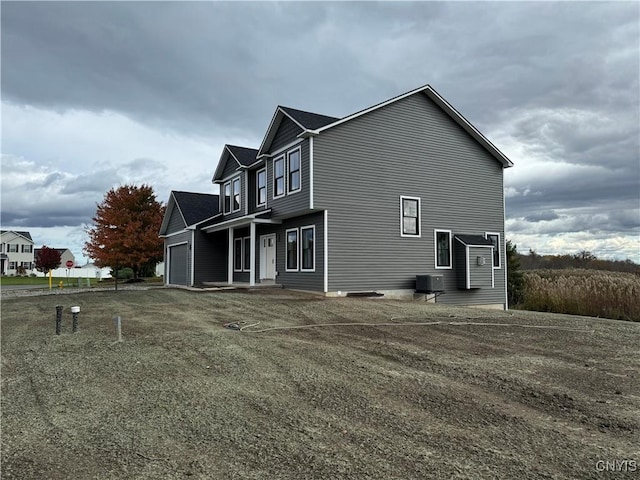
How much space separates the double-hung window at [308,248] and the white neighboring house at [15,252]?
231 feet

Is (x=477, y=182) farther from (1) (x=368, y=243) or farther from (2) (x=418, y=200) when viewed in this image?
(1) (x=368, y=243)

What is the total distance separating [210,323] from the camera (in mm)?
9781

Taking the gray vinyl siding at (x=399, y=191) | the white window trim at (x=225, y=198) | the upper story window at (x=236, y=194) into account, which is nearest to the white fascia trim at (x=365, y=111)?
the gray vinyl siding at (x=399, y=191)

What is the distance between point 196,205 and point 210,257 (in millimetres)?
3991

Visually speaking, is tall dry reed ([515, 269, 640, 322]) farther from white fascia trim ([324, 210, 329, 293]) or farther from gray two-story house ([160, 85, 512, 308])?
white fascia trim ([324, 210, 329, 293])

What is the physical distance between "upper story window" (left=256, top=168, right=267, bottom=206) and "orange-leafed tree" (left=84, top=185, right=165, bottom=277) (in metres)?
14.1

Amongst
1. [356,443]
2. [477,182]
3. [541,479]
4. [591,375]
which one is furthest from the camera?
[477,182]

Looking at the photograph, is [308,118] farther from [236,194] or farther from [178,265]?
[178,265]

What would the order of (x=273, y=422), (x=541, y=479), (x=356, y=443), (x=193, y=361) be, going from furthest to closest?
(x=193, y=361) → (x=273, y=422) → (x=356, y=443) → (x=541, y=479)

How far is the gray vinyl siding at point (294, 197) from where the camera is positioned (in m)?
16.0

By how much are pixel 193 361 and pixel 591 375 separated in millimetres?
5146

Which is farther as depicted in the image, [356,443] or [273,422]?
[273,422]

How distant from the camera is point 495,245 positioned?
19766 mm

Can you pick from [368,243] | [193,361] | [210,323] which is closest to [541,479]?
[193,361]
